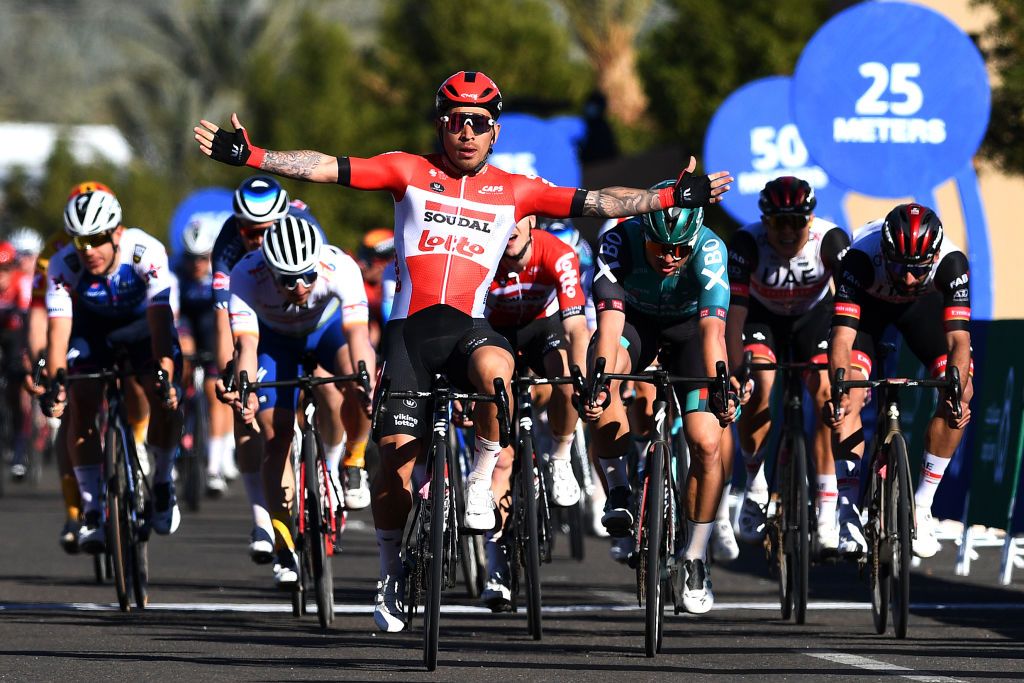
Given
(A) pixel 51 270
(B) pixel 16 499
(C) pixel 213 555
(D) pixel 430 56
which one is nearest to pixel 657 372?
(A) pixel 51 270

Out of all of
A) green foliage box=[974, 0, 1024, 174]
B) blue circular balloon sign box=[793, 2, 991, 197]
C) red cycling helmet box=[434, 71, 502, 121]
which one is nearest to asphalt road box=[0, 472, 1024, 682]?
red cycling helmet box=[434, 71, 502, 121]

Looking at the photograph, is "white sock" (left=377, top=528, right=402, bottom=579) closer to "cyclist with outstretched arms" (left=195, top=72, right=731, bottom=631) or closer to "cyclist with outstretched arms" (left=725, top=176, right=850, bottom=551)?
"cyclist with outstretched arms" (left=195, top=72, right=731, bottom=631)

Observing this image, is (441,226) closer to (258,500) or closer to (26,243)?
(258,500)

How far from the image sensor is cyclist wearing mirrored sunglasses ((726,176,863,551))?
437 inches

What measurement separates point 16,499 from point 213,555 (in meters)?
6.65

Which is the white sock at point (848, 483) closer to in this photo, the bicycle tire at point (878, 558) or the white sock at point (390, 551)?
the bicycle tire at point (878, 558)

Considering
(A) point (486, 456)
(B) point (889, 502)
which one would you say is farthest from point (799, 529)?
(A) point (486, 456)

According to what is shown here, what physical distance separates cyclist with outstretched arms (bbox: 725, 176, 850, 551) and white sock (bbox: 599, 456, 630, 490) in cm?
98

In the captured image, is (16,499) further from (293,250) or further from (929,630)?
(929,630)

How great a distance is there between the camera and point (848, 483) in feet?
35.2

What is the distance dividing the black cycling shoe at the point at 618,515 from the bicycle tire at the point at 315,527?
1437 mm

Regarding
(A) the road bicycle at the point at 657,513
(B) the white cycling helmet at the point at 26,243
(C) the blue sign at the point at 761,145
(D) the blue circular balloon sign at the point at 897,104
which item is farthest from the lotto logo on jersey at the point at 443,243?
(B) the white cycling helmet at the point at 26,243

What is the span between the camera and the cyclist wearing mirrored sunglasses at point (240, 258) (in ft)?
36.0

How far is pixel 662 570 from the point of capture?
9297mm
